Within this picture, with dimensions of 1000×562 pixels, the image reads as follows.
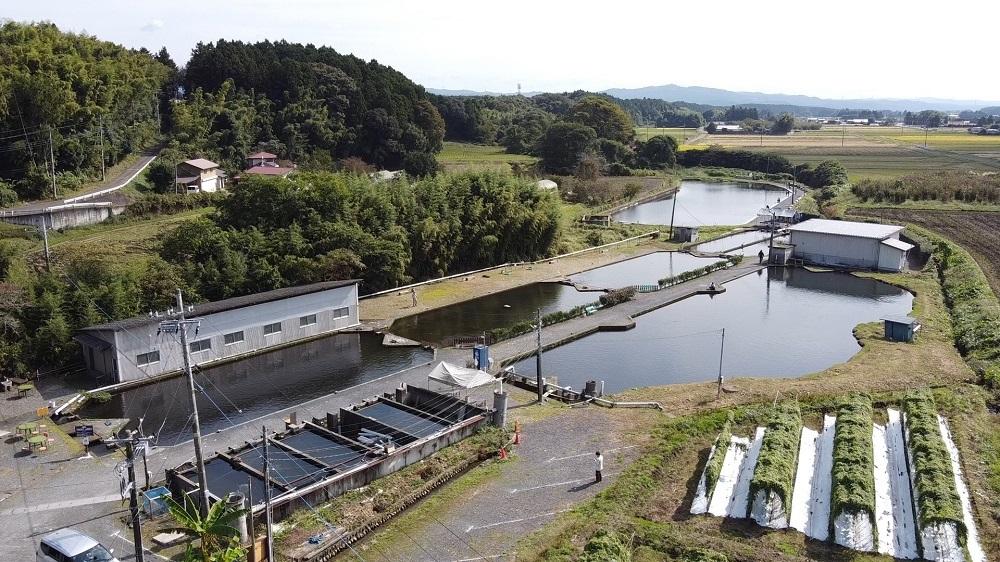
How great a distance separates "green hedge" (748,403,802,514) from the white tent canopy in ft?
26.1

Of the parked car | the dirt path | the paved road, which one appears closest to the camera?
the parked car

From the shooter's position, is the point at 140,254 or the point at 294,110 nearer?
the point at 140,254

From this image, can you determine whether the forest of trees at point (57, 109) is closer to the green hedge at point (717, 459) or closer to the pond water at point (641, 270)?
the pond water at point (641, 270)

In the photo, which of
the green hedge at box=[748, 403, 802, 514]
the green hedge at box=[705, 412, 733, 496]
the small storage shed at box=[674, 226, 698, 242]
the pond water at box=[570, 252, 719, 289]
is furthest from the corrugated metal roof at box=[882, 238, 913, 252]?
the green hedge at box=[705, 412, 733, 496]

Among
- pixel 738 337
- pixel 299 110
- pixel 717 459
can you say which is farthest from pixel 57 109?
pixel 717 459

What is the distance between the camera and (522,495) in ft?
51.5

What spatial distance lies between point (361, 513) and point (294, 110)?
5064 centimetres

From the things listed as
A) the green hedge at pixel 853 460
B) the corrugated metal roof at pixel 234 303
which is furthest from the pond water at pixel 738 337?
the corrugated metal roof at pixel 234 303

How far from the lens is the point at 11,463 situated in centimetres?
1717

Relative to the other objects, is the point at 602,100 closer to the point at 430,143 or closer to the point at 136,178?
the point at 430,143

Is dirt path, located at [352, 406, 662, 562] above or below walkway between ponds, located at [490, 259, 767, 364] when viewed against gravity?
below

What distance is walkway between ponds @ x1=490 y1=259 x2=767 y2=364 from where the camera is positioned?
86.2 feet

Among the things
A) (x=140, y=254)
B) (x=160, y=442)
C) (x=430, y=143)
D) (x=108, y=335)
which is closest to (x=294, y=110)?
(x=430, y=143)

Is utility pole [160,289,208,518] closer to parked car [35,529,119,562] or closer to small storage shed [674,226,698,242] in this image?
parked car [35,529,119,562]
